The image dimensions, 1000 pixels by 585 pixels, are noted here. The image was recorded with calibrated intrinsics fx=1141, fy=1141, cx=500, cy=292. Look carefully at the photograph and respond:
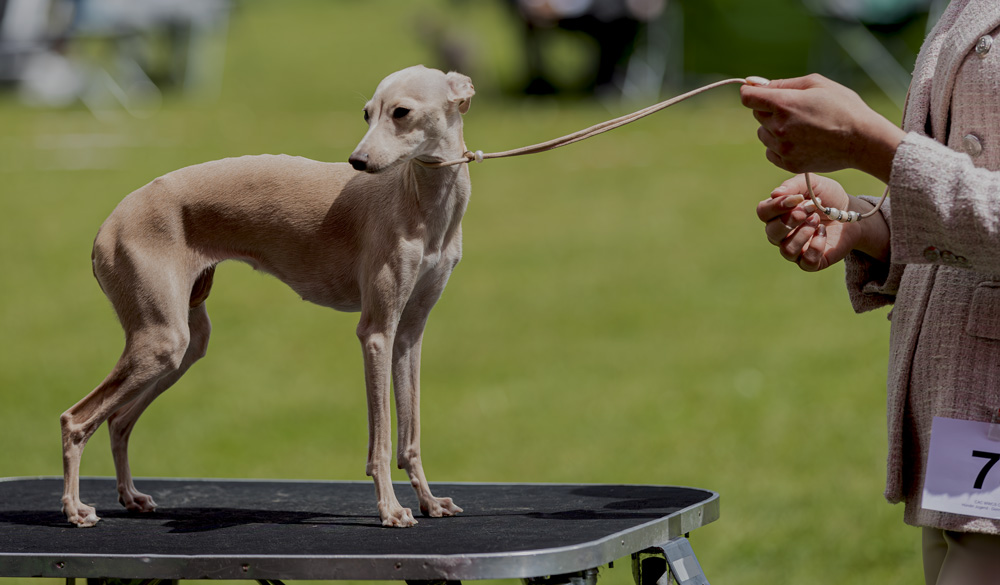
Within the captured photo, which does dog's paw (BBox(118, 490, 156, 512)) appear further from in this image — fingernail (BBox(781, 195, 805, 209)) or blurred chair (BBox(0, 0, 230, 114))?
blurred chair (BBox(0, 0, 230, 114))

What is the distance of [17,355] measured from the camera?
790 centimetres

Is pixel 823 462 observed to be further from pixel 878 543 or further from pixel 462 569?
pixel 462 569

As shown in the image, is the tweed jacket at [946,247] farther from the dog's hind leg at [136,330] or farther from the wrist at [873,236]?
the dog's hind leg at [136,330]

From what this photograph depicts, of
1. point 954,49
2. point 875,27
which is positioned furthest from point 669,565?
point 875,27

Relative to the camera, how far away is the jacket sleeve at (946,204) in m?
1.90

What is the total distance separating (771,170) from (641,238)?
2034 millimetres

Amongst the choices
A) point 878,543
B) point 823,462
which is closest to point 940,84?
point 878,543

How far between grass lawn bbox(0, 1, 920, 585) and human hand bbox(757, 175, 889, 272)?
9.28 ft

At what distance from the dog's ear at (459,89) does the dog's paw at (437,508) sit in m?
0.90

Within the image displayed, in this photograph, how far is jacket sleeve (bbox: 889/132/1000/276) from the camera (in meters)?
1.90

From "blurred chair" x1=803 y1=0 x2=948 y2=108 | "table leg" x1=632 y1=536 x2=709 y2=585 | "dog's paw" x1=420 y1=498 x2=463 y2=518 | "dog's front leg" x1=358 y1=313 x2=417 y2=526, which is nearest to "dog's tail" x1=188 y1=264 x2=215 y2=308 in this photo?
"dog's front leg" x1=358 y1=313 x2=417 y2=526

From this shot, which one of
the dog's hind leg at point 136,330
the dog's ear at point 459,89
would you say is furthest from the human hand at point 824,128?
the dog's hind leg at point 136,330

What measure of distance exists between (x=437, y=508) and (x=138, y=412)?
84 centimetres

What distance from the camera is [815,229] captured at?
2.37 m
